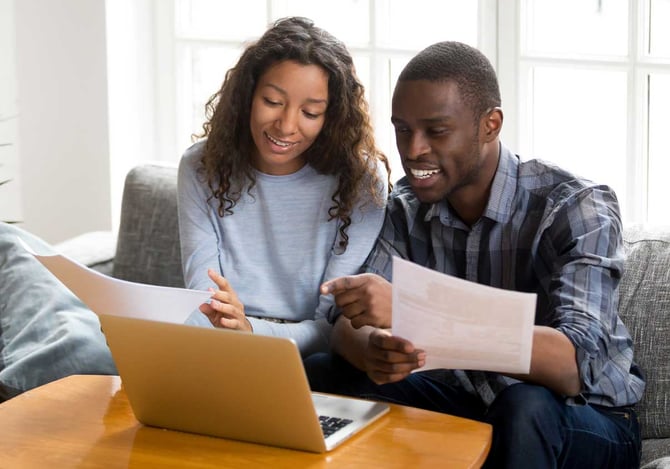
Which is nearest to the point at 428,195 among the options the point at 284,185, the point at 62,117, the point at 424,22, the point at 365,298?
the point at 365,298

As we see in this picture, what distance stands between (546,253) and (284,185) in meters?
0.63

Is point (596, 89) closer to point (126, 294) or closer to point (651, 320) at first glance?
point (651, 320)

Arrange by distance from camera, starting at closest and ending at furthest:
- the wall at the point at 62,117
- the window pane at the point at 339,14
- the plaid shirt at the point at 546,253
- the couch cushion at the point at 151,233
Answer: the plaid shirt at the point at 546,253 → the couch cushion at the point at 151,233 → the window pane at the point at 339,14 → the wall at the point at 62,117

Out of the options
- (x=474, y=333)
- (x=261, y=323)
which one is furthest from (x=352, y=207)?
(x=474, y=333)

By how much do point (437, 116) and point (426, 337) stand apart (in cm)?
53

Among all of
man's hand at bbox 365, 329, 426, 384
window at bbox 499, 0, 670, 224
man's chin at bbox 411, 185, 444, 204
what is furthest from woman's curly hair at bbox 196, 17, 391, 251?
window at bbox 499, 0, 670, 224

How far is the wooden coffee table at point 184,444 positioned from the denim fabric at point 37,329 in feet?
1.60

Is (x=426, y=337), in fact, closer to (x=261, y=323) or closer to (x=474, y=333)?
(x=474, y=333)

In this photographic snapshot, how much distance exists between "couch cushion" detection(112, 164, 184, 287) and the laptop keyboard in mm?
1121

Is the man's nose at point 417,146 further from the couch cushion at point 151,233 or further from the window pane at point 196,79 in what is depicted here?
the window pane at point 196,79

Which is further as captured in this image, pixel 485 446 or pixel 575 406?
pixel 575 406

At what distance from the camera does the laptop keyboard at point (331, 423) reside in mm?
1577

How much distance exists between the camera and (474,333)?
1.50m

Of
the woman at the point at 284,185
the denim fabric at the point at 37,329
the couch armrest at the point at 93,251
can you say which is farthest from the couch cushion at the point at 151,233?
the woman at the point at 284,185
